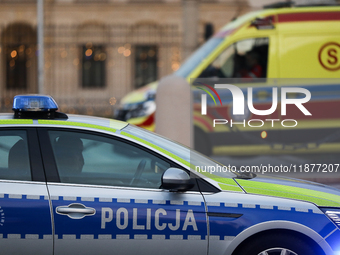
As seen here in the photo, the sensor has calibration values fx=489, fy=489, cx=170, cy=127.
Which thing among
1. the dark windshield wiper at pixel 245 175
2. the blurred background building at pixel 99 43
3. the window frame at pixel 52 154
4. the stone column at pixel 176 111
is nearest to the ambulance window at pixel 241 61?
the stone column at pixel 176 111

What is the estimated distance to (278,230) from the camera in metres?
3.24

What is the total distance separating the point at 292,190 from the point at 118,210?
126 centimetres

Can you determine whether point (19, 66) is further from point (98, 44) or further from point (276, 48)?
point (276, 48)

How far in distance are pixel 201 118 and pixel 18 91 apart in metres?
18.0

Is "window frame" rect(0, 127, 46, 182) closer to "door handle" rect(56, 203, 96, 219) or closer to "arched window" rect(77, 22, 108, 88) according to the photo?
"door handle" rect(56, 203, 96, 219)

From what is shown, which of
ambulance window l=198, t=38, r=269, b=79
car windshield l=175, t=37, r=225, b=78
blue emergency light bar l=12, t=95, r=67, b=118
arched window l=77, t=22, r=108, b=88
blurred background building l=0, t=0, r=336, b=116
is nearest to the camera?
blue emergency light bar l=12, t=95, r=67, b=118

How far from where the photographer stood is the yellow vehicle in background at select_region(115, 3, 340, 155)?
7625 mm

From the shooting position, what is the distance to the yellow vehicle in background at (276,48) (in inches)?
300

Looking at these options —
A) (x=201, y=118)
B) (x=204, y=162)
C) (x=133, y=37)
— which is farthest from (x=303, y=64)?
(x=133, y=37)

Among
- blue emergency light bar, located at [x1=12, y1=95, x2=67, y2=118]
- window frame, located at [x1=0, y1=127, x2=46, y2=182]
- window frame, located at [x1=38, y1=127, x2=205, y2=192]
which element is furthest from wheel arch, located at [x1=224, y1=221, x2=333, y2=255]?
blue emergency light bar, located at [x1=12, y1=95, x2=67, y2=118]

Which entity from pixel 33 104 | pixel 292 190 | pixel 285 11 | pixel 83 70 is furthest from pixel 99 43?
pixel 292 190

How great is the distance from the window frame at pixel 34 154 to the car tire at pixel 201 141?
3.79 m

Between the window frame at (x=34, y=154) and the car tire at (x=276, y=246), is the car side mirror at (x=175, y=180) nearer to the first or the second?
the car tire at (x=276, y=246)

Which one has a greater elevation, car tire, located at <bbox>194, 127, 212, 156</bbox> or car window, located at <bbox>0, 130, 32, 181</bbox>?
car window, located at <bbox>0, 130, 32, 181</bbox>
